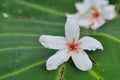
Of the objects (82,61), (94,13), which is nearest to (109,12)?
(94,13)

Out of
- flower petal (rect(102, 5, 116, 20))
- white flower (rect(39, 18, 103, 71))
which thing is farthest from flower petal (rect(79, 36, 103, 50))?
flower petal (rect(102, 5, 116, 20))

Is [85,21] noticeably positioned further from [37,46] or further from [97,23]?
[37,46]

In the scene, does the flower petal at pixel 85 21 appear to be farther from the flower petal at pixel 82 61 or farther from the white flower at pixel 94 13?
the flower petal at pixel 82 61

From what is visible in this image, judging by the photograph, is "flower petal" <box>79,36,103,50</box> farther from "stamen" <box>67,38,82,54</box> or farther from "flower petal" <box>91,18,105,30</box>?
"flower petal" <box>91,18,105,30</box>

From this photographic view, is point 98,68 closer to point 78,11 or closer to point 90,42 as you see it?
point 90,42

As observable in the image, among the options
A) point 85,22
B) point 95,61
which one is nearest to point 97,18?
point 85,22

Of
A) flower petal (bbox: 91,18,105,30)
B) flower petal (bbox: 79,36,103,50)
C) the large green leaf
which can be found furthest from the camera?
flower petal (bbox: 91,18,105,30)

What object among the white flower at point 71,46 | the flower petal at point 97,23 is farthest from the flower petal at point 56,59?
the flower petal at point 97,23
